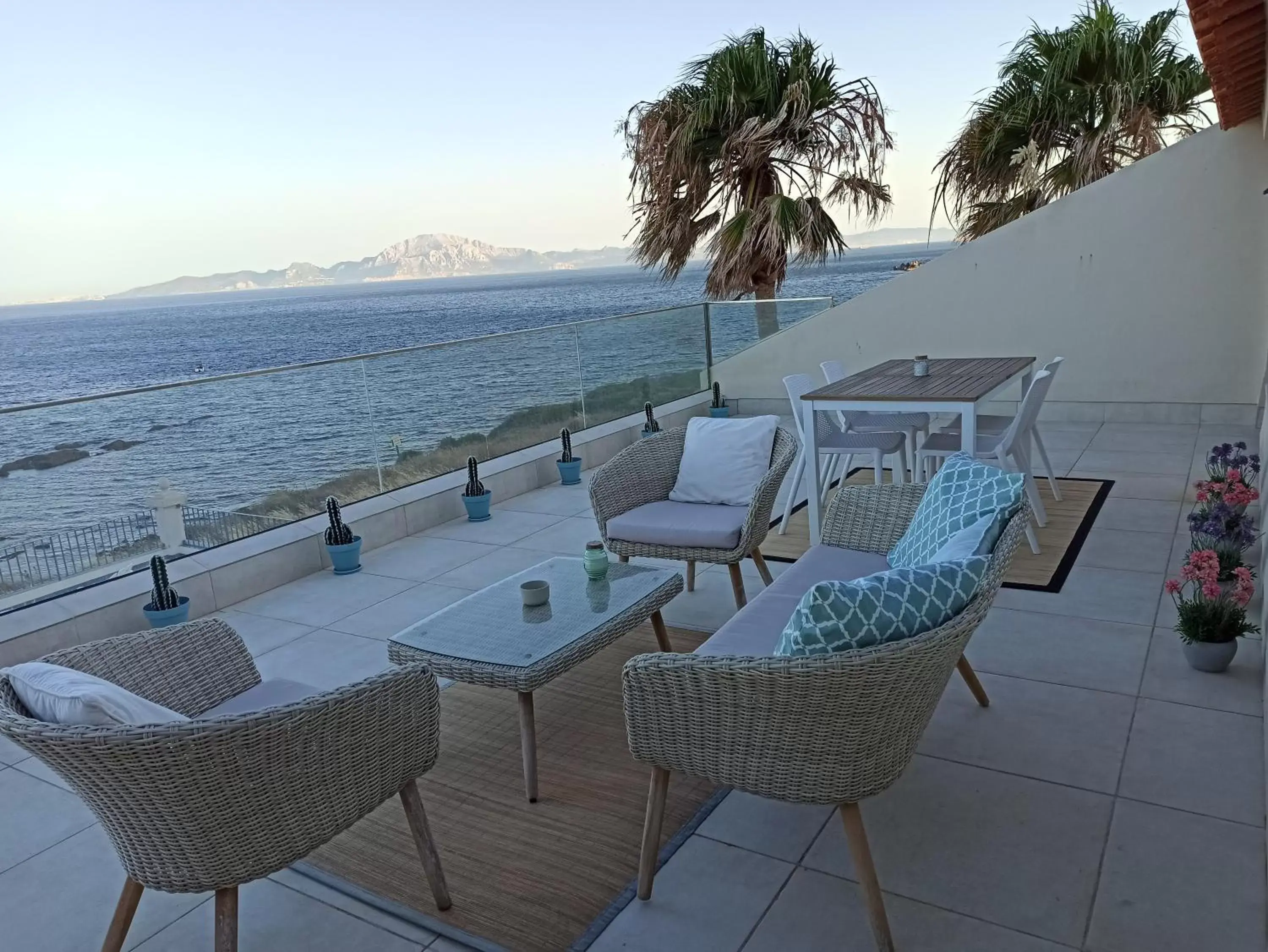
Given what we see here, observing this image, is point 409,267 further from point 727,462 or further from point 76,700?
point 76,700

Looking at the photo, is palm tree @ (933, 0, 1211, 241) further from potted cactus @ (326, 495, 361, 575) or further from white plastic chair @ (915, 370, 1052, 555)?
potted cactus @ (326, 495, 361, 575)

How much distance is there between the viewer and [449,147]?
1075 inches

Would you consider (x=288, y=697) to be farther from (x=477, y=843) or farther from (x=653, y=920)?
(x=653, y=920)

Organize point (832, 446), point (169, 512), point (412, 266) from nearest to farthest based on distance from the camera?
1. point (169, 512)
2. point (832, 446)
3. point (412, 266)

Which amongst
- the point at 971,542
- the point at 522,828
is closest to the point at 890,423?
the point at 971,542

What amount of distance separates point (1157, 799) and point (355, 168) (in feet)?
101

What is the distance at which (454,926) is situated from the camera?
1.97 m

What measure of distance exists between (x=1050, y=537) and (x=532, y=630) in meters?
2.85

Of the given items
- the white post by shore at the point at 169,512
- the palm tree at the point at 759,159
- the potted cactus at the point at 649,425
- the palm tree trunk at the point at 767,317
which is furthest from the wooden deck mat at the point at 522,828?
the palm tree at the point at 759,159

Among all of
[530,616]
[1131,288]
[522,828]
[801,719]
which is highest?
[1131,288]

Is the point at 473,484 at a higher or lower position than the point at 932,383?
lower

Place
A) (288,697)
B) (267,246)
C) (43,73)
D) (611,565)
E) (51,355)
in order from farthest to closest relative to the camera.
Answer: (51,355) < (267,246) < (43,73) < (611,565) < (288,697)

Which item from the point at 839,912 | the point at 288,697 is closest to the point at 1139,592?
the point at 839,912

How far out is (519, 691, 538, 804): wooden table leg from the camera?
8.01 feet
